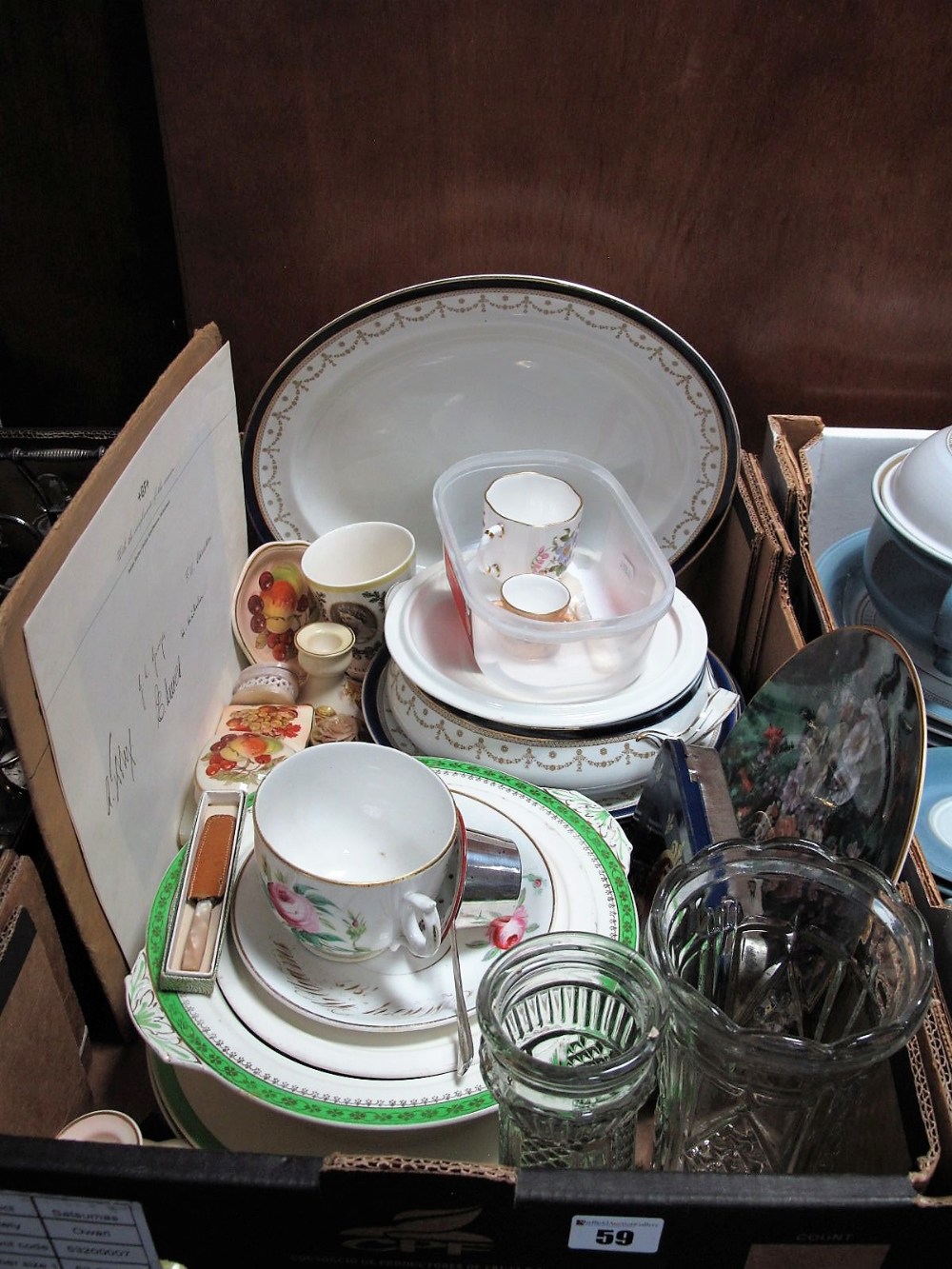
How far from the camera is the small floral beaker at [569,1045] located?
358mm

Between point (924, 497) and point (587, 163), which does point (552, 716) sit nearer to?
point (924, 497)

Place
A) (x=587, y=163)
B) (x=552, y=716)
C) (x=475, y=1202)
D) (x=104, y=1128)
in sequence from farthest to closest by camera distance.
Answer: (x=587, y=163)
(x=552, y=716)
(x=104, y=1128)
(x=475, y=1202)

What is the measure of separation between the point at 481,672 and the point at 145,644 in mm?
201

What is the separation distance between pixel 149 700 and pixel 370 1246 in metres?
0.28

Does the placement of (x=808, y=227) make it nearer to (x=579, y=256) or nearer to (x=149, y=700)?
(x=579, y=256)

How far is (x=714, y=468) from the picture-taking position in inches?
28.3

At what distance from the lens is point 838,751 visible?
0.49m

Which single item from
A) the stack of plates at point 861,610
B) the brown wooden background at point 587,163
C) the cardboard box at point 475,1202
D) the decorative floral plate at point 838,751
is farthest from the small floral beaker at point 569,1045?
the brown wooden background at point 587,163

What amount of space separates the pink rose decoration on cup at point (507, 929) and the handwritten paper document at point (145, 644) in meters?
0.18

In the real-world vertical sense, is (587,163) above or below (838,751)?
above

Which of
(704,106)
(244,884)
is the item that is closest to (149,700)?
(244,884)

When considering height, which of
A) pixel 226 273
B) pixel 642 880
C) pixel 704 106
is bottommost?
pixel 642 880

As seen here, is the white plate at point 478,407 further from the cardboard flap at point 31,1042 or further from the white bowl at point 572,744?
the cardboard flap at point 31,1042

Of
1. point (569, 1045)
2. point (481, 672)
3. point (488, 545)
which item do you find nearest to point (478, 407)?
point (488, 545)
